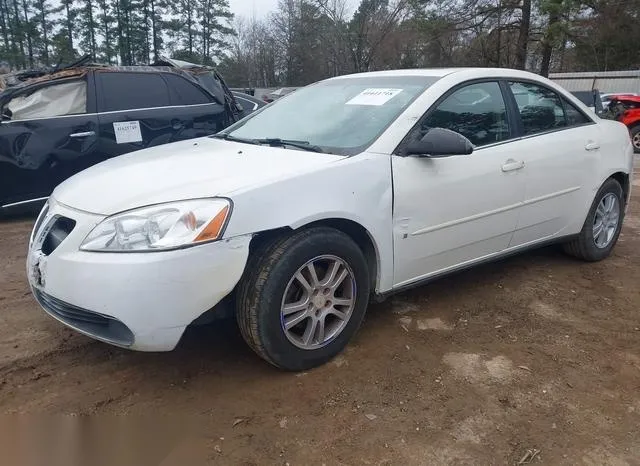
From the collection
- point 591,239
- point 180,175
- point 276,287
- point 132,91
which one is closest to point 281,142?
point 180,175

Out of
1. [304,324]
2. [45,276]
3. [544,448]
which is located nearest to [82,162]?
[45,276]

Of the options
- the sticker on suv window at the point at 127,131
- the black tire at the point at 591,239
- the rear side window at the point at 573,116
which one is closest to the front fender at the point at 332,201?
the rear side window at the point at 573,116

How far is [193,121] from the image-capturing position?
21.5 ft

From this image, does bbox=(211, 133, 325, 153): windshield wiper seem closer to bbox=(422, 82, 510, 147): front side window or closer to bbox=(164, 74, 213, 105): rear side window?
bbox=(422, 82, 510, 147): front side window

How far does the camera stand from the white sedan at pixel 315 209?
7.84ft

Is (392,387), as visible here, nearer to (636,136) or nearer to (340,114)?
(340,114)

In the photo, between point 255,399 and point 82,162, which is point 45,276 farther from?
point 82,162

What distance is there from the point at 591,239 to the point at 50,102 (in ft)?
17.7

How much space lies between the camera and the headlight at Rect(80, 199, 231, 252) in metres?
2.36

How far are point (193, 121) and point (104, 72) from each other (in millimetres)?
1078

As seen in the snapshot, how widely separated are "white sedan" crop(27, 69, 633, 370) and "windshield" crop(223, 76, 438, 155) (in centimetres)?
1

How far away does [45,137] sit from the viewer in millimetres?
5625

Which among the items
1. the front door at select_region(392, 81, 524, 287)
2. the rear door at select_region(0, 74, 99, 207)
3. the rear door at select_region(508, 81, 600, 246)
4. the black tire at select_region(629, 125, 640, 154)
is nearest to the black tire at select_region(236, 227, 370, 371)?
the front door at select_region(392, 81, 524, 287)

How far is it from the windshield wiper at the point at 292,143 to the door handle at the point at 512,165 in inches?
49.3
